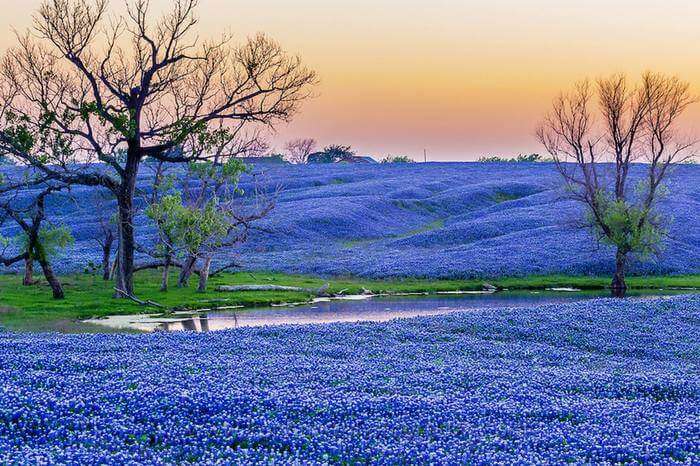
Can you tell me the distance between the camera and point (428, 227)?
269 ft

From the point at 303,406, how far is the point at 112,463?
4.23 m

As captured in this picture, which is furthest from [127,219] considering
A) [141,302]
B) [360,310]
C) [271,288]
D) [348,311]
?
[360,310]

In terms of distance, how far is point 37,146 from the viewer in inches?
1553

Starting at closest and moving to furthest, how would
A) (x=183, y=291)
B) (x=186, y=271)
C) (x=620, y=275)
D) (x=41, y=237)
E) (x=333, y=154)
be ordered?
(x=41, y=237)
(x=183, y=291)
(x=186, y=271)
(x=620, y=275)
(x=333, y=154)

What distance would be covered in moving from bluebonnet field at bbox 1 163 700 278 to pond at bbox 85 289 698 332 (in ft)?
25.2

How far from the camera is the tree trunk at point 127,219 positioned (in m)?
40.2

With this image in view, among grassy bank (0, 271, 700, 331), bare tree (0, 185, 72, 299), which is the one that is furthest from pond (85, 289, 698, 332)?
bare tree (0, 185, 72, 299)

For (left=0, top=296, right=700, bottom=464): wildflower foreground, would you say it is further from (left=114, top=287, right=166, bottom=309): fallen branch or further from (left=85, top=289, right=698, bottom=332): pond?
(left=114, top=287, right=166, bottom=309): fallen branch

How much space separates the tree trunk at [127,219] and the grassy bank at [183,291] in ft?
4.22

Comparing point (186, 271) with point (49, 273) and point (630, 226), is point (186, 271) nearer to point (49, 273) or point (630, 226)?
point (49, 273)

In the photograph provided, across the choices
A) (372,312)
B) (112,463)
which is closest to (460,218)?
(372,312)

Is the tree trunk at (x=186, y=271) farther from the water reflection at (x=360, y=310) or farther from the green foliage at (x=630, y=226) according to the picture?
the green foliage at (x=630, y=226)

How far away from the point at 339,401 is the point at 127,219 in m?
29.0

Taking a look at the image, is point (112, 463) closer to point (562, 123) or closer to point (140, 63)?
point (140, 63)
